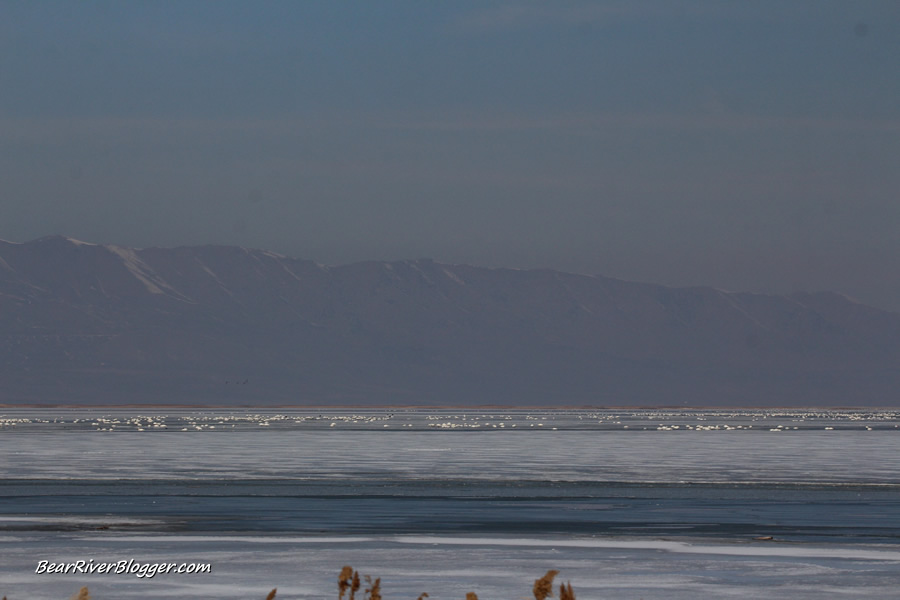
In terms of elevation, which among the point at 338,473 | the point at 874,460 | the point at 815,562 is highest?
the point at 874,460

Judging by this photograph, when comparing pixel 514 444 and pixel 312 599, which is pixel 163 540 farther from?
pixel 514 444

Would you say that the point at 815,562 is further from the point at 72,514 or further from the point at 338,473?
the point at 338,473

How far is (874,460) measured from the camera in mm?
49156

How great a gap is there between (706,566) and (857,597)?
117 inches

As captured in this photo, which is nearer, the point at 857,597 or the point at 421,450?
the point at 857,597

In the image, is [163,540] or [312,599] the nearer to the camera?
[312,599]

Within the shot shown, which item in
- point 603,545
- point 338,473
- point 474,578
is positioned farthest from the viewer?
point 338,473

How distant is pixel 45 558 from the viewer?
64.3ft

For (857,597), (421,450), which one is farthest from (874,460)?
(857,597)

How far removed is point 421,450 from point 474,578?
4072cm

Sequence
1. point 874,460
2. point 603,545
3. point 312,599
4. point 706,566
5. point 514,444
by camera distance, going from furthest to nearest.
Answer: point 514,444, point 874,460, point 603,545, point 706,566, point 312,599

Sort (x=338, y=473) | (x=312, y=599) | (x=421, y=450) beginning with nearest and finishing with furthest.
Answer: (x=312, y=599) < (x=338, y=473) < (x=421, y=450)

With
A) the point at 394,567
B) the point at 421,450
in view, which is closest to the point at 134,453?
the point at 421,450

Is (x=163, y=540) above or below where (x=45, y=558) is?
above
